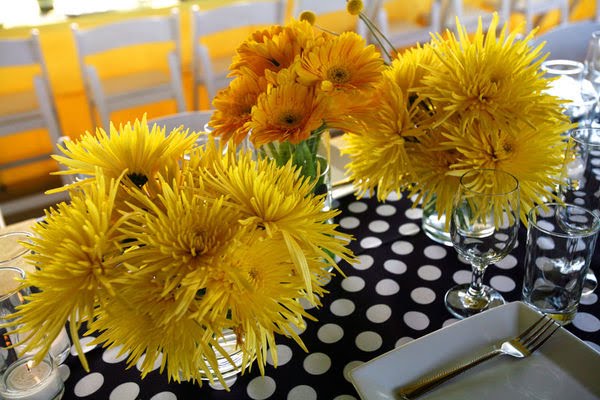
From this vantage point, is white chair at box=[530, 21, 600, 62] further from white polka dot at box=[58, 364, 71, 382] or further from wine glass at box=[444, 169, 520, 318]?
white polka dot at box=[58, 364, 71, 382]

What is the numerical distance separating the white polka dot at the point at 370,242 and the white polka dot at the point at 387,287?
88 mm

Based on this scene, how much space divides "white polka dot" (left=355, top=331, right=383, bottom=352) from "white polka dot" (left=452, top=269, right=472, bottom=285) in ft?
0.53

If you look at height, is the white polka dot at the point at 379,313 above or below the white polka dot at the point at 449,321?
above

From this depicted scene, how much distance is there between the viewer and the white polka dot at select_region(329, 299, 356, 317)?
0.78m

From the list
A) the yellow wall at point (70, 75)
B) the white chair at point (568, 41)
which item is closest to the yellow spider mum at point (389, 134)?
the white chair at point (568, 41)

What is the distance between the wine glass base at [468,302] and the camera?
759 millimetres

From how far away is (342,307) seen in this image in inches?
31.0

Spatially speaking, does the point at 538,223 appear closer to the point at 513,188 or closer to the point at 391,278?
the point at 513,188

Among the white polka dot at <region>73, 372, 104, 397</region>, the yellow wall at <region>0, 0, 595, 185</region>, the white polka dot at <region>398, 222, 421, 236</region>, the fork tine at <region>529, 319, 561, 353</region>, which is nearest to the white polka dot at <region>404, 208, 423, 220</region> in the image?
the white polka dot at <region>398, 222, 421, 236</region>

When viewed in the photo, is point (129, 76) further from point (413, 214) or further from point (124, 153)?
point (124, 153)

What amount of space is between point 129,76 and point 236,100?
193 centimetres

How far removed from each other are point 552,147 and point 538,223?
10 cm

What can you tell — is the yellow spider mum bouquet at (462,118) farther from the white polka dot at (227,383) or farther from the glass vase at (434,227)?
the white polka dot at (227,383)

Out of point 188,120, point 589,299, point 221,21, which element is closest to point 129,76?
point 221,21
